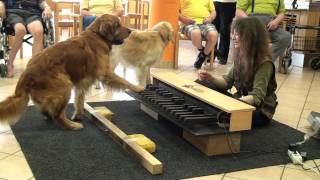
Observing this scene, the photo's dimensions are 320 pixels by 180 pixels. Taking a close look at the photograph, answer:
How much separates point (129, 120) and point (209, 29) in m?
2.51

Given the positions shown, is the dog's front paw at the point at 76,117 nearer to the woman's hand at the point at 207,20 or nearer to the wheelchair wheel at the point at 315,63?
the woman's hand at the point at 207,20

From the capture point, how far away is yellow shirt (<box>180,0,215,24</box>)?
17.4 feet

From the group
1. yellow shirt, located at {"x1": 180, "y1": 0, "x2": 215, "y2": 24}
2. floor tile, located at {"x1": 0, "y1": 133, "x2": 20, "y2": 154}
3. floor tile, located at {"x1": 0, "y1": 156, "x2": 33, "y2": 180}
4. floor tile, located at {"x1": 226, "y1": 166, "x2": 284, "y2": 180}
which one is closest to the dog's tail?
floor tile, located at {"x1": 0, "y1": 133, "x2": 20, "y2": 154}

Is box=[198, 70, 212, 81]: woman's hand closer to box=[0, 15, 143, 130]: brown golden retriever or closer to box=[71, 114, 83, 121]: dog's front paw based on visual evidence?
box=[0, 15, 143, 130]: brown golden retriever

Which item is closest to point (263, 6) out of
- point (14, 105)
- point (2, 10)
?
point (2, 10)

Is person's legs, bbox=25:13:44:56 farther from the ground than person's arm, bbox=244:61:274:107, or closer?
farther from the ground

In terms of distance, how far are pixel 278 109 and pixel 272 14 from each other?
1.59 meters

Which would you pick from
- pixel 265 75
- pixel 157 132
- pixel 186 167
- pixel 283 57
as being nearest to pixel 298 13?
pixel 283 57

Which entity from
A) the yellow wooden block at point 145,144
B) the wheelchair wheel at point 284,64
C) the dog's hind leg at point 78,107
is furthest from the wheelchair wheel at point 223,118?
the wheelchair wheel at point 284,64

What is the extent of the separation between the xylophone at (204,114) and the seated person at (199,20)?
237 cm

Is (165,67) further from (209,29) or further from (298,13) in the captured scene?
(298,13)

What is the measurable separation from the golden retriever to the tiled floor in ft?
0.99

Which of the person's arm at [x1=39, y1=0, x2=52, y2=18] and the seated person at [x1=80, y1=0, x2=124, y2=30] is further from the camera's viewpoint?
the seated person at [x1=80, y1=0, x2=124, y2=30]

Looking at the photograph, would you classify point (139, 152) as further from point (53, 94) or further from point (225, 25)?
point (225, 25)
